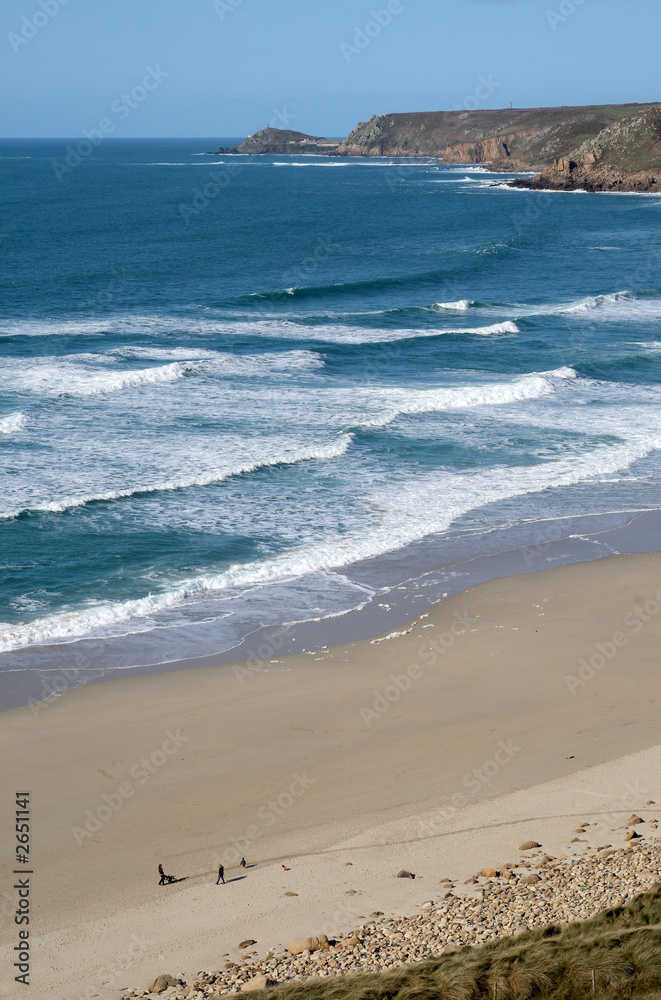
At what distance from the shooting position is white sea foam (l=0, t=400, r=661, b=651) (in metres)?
17.5

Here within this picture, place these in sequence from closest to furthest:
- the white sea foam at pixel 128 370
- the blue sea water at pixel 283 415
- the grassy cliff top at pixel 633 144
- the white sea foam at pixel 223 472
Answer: the blue sea water at pixel 283 415 → the white sea foam at pixel 223 472 → the white sea foam at pixel 128 370 → the grassy cliff top at pixel 633 144

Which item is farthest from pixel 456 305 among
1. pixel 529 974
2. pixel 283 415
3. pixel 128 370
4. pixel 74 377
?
pixel 529 974

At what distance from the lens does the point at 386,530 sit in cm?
2178

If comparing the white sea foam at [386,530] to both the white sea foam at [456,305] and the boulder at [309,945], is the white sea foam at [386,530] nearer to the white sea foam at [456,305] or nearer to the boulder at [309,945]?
the boulder at [309,945]

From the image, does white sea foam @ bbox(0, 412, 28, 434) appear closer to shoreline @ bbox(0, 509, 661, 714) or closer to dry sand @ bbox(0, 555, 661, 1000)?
shoreline @ bbox(0, 509, 661, 714)

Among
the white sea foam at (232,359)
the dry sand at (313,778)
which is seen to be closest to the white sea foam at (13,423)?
the white sea foam at (232,359)

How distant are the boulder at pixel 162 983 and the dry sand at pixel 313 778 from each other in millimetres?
140

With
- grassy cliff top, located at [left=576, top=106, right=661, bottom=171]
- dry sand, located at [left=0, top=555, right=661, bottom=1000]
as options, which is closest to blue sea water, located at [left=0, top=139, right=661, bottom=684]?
dry sand, located at [left=0, top=555, right=661, bottom=1000]

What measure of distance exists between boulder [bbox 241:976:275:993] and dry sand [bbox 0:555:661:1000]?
74 cm

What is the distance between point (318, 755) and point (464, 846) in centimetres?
304

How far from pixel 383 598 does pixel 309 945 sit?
32.4 ft

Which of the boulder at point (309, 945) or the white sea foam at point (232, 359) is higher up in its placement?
the white sea foam at point (232, 359)

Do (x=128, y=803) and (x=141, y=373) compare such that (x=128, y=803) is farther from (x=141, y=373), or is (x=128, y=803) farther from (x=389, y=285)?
(x=389, y=285)

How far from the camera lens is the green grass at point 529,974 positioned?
26.5ft
